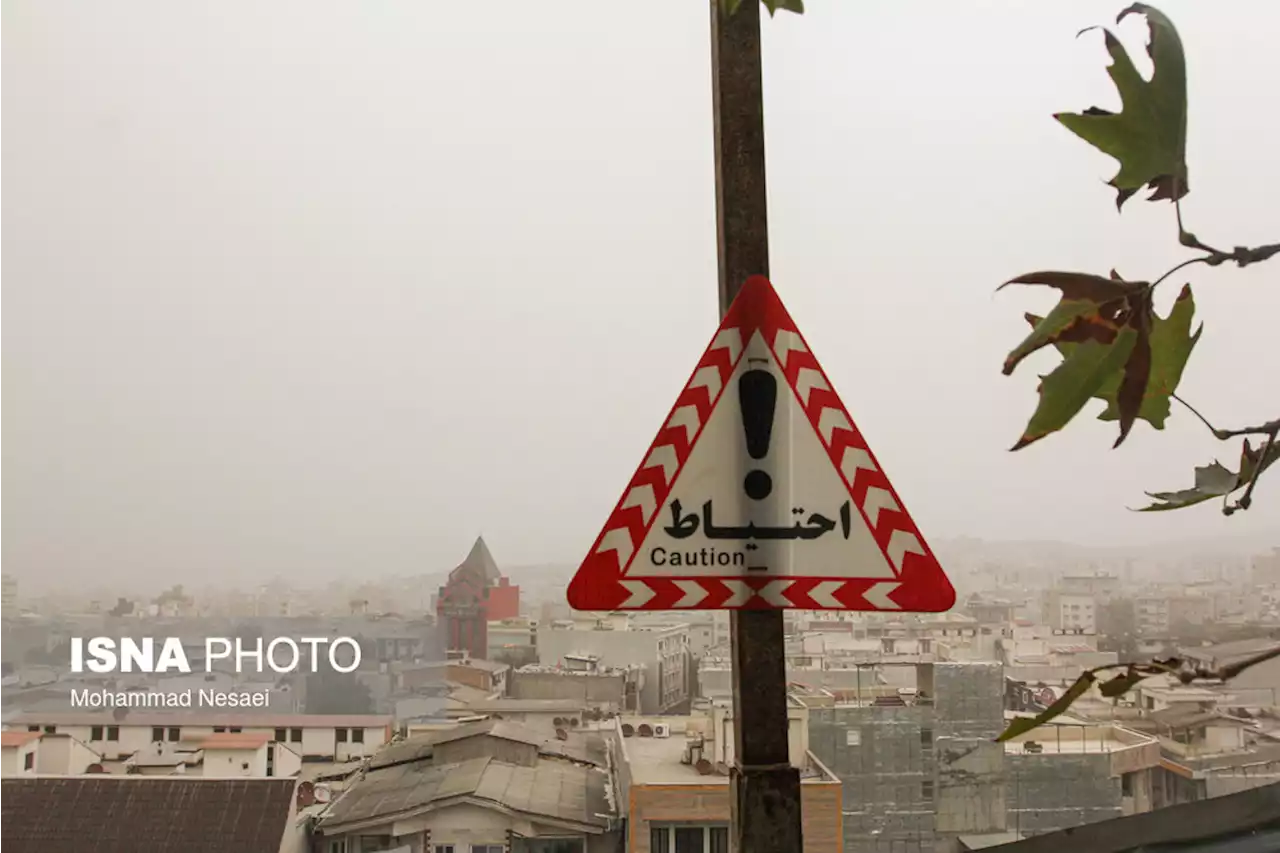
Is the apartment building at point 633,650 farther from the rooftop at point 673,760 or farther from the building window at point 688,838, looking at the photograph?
the building window at point 688,838

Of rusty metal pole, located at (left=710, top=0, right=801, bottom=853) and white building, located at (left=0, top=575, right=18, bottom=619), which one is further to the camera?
white building, located at (left=0, top=575, right=18, bottom=619)

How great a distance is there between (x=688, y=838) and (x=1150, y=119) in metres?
1.30

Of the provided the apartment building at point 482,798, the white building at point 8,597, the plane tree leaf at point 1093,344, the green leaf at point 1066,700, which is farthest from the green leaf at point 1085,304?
the white building at point 8,597

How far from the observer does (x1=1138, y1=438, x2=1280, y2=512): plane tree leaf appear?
0.39m

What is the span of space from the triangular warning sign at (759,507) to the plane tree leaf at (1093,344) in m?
0.55

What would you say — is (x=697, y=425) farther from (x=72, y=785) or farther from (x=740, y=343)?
(x=72, y=785)

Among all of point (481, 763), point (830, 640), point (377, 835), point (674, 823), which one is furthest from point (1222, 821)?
point (377, 835)

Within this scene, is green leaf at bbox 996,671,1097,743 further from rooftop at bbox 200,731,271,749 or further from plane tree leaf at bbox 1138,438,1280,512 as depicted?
rooftop at bbox 200,731,271,749

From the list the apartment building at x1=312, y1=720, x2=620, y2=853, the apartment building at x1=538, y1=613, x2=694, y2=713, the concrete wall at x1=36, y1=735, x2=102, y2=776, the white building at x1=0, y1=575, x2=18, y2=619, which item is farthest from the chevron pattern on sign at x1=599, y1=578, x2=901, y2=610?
the white building at x1=0, y1=575, x2=18, y2=619

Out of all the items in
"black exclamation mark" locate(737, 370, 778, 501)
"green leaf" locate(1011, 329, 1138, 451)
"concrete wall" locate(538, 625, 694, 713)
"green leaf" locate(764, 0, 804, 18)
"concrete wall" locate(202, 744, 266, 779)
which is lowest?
"concrete wall" locate(202, 744, 266, 779)

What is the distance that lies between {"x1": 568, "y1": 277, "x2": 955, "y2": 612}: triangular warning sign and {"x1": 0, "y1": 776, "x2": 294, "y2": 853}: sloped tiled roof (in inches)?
38.4

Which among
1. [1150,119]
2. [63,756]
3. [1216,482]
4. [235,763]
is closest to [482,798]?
[235,763]

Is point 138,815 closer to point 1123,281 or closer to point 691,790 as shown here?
point 691,790

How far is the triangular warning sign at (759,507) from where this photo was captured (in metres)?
0.84
